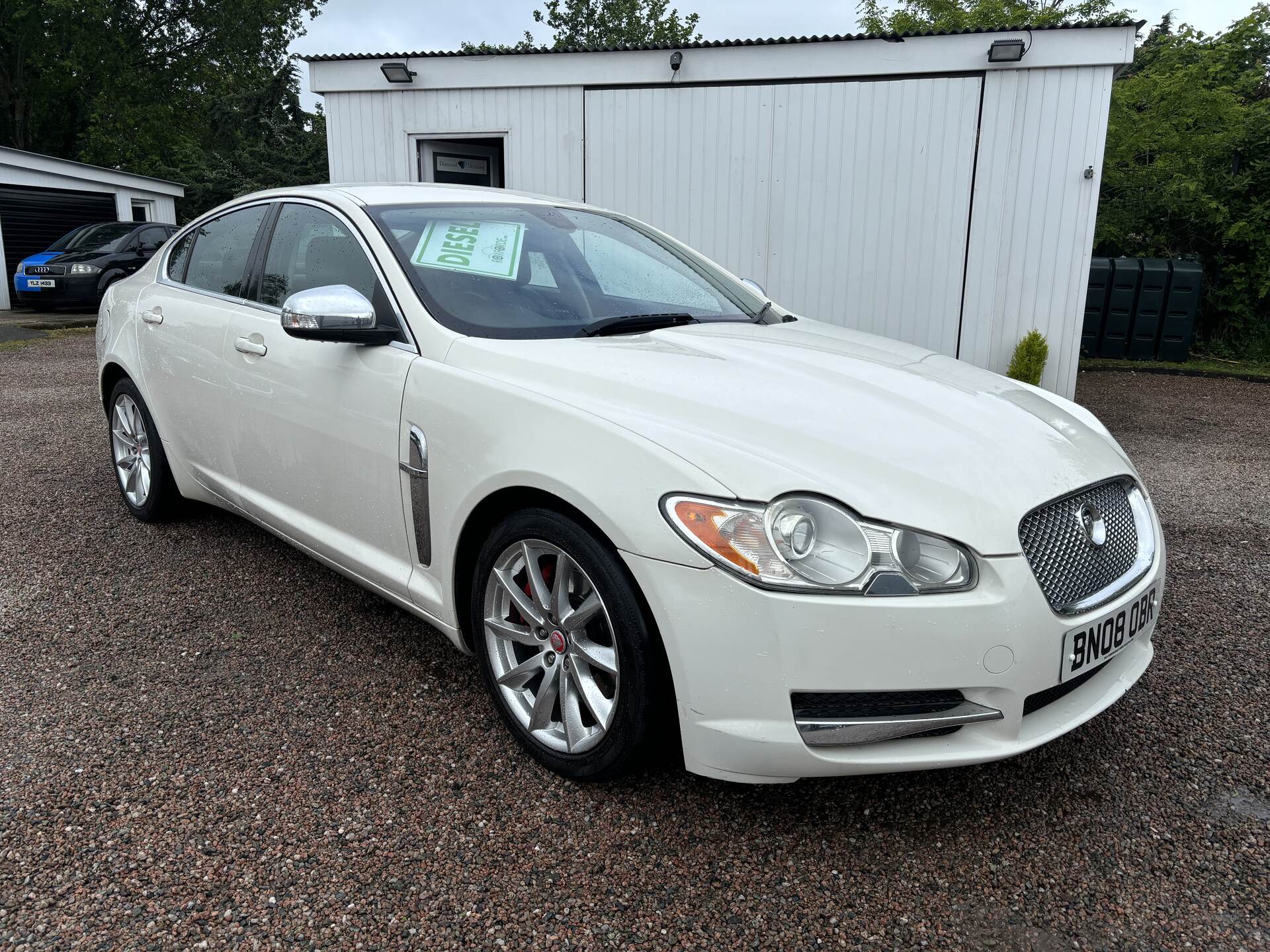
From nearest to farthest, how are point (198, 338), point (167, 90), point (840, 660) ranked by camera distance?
point (840, 660)
point (198, 338)
point (167, 90)

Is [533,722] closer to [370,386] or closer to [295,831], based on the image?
[295,831]

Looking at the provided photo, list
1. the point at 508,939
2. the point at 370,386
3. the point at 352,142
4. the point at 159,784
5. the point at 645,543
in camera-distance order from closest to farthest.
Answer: the point at 508,939 → the point at 645,543 → the point at 159,784 → the point at 370,386 → the point at 352,142

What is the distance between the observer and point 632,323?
294 cm

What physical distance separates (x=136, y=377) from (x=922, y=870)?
3.83m

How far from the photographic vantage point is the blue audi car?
15.9 metres

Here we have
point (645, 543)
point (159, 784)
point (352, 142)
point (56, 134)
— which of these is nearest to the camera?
point (645, 543)

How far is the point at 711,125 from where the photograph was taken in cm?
902

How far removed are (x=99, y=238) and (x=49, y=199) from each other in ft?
11.5

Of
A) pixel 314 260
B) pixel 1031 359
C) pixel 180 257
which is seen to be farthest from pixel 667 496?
pixel 1031 359

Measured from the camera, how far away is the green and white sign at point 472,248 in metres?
2.95

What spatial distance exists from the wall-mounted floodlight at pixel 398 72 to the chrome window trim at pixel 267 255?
580 centimetres

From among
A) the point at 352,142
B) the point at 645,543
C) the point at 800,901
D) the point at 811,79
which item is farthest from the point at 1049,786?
the point at 352,142

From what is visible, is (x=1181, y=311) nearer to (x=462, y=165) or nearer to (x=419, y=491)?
(x=462, y=165)

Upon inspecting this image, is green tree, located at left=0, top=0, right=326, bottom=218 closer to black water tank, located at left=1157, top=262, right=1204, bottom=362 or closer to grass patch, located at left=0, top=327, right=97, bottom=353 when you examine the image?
grass patch, located at left=0, top=327, right=97, bottom=353
